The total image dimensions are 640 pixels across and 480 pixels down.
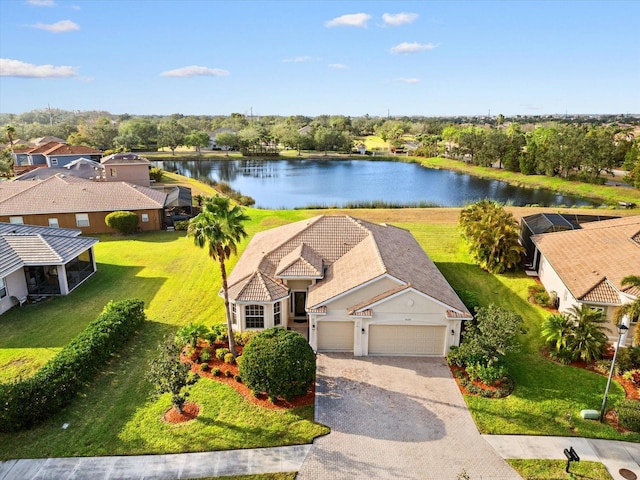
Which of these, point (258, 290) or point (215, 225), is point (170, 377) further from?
point (258, 290)

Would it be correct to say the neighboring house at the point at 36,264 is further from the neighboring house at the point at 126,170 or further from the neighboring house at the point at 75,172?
the neighboring house at the point at 75,172

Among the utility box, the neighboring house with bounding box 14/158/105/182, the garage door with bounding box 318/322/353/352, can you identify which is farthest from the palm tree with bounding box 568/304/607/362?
the neighboring house with bounding box 14/158/105/182

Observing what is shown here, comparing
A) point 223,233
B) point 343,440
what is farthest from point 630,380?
point 223,233

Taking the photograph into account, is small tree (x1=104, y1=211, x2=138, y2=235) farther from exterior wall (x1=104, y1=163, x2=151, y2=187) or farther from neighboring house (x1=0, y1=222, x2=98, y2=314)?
exterior wall (x1=104, y1=163, x2=151, y2=187)

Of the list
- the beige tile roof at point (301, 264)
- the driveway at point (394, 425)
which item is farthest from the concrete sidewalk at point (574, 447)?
the beige tile roof at point (301, 264)

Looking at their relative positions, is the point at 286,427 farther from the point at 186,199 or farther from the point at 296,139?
the point at 296,139

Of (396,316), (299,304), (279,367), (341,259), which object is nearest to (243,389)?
(279,367)
